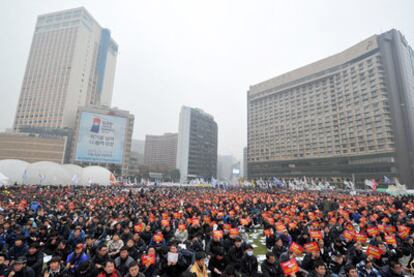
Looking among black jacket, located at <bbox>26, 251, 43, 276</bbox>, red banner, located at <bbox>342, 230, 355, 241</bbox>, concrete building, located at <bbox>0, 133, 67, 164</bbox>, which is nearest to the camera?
black jacket, located at <bbox>26, 251, 43, 276</bbox>

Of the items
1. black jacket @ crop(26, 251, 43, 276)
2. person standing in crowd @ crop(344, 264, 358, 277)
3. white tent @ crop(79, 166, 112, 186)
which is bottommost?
black jacket @ crop(26, 251, 43, 276)

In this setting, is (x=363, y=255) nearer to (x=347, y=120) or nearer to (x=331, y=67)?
(x=347, y=120)

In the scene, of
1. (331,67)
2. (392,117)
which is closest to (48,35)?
(331,67)

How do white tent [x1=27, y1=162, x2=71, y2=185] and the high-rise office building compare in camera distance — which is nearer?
white tent [x1=27, y1=162, x2=71, y2=185]

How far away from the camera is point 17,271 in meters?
5.22

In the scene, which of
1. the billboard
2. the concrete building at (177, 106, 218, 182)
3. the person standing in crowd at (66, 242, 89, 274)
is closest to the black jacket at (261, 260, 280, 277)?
the person standing in crowd at (66, 242, 89, 274)

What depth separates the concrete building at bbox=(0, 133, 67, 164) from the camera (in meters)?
80.4

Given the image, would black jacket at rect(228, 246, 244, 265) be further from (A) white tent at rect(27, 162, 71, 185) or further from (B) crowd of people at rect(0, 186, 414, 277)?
(A) white tent at rect(27, 162, 71, 185)

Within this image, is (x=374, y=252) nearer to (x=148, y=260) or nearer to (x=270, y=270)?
(x=270, y=270)

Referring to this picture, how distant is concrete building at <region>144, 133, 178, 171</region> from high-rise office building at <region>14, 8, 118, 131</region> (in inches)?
2775

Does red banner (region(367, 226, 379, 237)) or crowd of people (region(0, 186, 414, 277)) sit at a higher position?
red banner (region(367, 226, 379, 237))

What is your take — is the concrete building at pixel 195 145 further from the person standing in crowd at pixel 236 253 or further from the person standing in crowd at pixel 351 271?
the person standing in crowd at pixel 351 271

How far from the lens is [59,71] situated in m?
105

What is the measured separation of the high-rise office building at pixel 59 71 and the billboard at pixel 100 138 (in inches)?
1896
